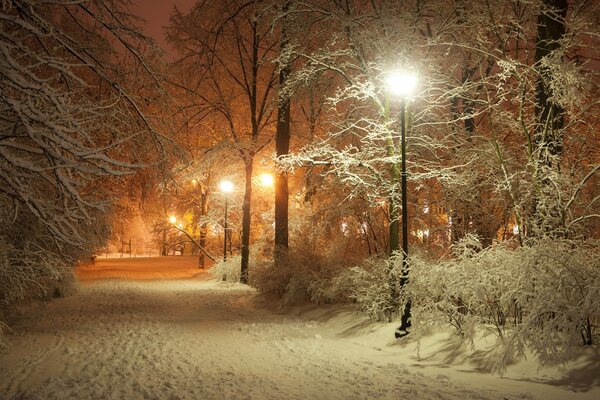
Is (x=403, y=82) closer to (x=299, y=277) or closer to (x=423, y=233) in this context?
(x=299, y=277)

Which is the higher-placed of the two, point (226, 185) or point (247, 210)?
point (226, 185)

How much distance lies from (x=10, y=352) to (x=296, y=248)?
955 centimetres

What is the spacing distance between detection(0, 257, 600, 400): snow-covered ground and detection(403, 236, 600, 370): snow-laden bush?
0.51 metres

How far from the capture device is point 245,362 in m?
8.41

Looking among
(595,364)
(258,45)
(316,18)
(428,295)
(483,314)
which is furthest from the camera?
(258,45)

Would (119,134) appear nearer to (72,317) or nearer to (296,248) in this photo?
(72,317)

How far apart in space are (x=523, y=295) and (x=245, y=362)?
4709 mm

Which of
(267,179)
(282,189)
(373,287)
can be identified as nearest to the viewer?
(373,287)

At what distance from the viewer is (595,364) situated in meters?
7.09

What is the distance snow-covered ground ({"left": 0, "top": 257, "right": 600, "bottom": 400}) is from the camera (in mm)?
6637

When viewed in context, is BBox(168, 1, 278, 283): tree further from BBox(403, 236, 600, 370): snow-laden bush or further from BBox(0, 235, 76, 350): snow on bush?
BBox(403, 236, 600, 370): snow-laden bush

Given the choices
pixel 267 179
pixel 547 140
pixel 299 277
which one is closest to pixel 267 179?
pixel 267 179

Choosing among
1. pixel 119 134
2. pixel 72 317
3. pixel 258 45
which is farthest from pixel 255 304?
pixel 258 45

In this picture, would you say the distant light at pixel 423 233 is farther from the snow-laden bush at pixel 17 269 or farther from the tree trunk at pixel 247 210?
the snow-laden bush at pixel 17 269
